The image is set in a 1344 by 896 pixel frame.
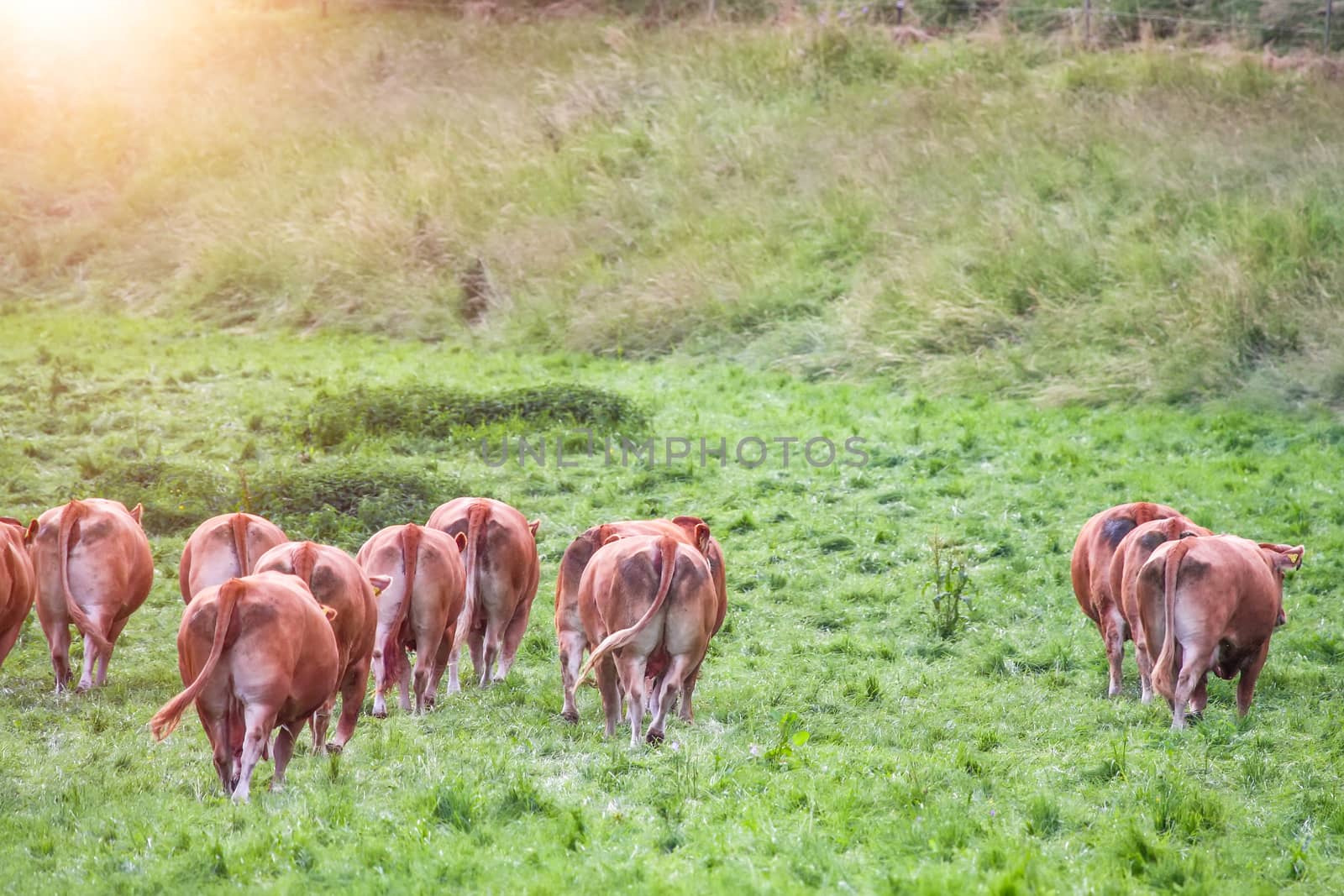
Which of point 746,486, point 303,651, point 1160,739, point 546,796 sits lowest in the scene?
point 746,486

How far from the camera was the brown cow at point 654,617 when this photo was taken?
7.41 m

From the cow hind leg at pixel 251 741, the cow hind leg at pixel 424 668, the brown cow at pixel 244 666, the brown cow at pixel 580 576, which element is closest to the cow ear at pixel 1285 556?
the brown cow at pixel 580 576

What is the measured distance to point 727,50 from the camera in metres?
29.1

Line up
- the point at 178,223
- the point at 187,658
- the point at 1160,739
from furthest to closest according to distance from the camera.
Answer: the point at 178,223 < the point at 1160,739 < the point at 187,658

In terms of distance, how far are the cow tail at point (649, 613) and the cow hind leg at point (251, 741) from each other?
1678 millimetres

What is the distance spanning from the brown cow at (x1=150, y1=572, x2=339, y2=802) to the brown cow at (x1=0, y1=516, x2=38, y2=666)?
2363 millimetres

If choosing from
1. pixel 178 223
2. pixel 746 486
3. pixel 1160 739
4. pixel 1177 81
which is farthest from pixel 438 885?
pixel 178 223

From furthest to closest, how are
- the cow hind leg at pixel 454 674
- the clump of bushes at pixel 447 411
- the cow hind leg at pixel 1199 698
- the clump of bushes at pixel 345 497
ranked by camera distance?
the clump of bushes at pixel 447 411 < the clump of bushes at pixel 345 497 < the cow hind leg at pixel 454 674 < the cow hind leg at pixel 1199 698

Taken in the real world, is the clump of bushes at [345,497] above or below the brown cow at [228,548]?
below

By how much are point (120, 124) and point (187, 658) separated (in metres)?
29.0

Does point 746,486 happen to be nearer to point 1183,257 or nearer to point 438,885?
point 1183,257

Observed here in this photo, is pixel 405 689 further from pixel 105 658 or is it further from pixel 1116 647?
pixel 1116 647

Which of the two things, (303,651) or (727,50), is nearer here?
(303,651)

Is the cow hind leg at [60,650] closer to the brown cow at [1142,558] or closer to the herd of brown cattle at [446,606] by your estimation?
the herd of brown cattle at [446,606]
